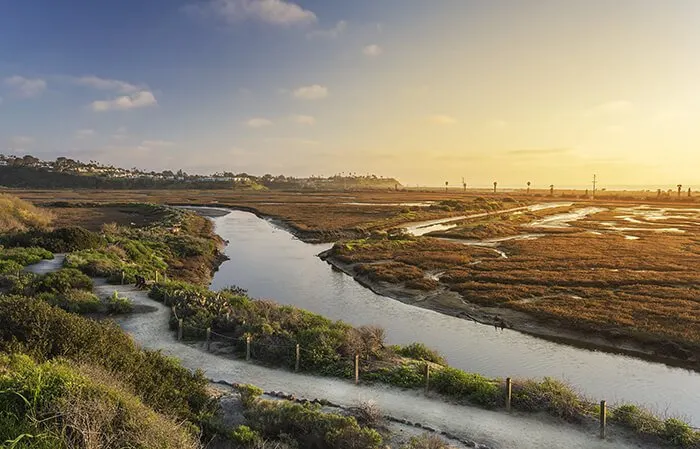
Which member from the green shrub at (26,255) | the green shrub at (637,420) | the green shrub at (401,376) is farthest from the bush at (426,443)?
the green shrub at (26,255)

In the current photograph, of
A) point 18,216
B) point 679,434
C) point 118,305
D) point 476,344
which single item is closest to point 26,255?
point 118,305

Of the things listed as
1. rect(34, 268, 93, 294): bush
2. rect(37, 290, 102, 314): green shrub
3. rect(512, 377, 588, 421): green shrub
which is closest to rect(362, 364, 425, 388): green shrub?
rect(512, 377, 588, 421): green shrub

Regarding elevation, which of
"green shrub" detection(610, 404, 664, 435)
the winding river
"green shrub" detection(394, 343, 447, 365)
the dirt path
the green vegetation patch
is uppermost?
the green vegetation patch

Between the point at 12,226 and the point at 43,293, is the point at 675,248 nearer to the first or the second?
the point at 43,293

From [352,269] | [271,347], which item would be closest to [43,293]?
[271,347]

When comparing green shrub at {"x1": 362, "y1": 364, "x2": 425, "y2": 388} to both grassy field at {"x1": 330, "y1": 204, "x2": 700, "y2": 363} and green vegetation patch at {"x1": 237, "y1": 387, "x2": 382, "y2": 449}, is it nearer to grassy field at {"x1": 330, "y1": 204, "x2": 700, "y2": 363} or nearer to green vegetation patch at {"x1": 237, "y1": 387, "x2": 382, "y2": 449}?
green vegetation patch at {"x1": 237, "y1": 387, "x2": 382, "y2": 449}

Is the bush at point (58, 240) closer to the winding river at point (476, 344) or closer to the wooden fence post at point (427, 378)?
the winding river at point (476, 344)
